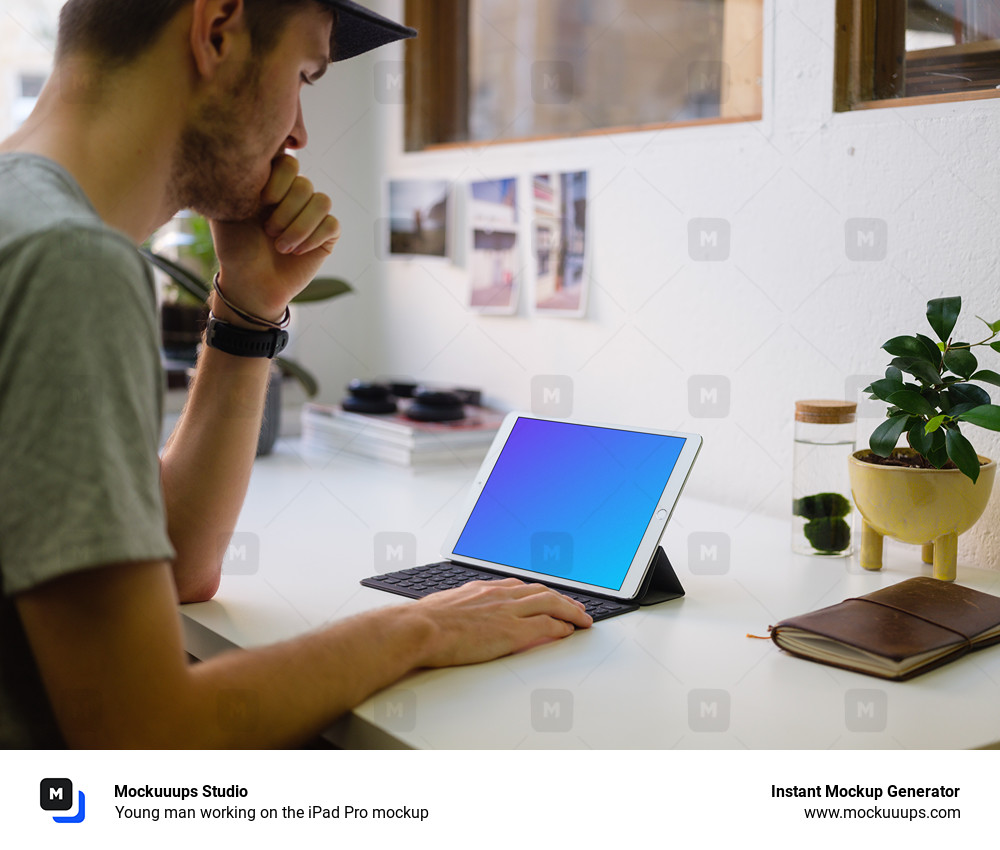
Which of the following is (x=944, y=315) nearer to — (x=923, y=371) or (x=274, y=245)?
(x=923, y=371)

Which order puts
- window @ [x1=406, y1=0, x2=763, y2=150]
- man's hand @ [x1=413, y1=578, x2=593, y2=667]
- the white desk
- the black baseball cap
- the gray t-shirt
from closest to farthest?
the gray t-shirt → the white desk → man's hand @ [x1=413, y1=578, x2=593, y2=667] → the black baseball cap → window @ [x1=406, y1=0, x2=763, y2=150]

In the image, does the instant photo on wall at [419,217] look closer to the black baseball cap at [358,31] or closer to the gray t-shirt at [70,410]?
the black baseball cap at [358,31]

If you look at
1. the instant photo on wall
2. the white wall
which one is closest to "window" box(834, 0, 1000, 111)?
the white wall

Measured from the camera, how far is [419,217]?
1.90 meters

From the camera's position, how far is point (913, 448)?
1.00m

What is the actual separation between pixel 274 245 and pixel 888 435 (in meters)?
0.66

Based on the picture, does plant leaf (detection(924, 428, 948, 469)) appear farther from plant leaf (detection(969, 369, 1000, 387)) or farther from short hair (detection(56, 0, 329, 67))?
short hair (detection(56, 0, 329, 67))

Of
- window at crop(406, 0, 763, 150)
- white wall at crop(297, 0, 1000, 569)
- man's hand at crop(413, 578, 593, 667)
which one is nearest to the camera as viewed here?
man's hand at crop(413, 578, 593, 667)

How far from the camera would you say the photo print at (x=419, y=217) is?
186 cm

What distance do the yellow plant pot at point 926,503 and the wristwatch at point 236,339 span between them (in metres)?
0.63

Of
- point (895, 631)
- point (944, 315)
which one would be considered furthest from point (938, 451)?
point (895, 631)

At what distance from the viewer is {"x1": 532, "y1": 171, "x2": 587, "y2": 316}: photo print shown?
1590mm
